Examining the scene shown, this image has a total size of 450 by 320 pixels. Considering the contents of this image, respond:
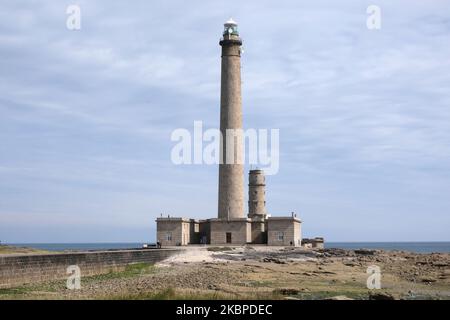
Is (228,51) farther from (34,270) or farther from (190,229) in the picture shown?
(34,270)

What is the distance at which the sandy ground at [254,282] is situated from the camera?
19.1m

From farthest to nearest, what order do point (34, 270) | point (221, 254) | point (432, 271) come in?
1. point (221, 254)
2. point (432, 271)
3. point (34, 270)

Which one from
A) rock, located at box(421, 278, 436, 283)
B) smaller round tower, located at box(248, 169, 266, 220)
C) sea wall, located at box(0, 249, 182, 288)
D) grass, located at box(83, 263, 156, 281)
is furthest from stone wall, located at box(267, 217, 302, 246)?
rock, located at box(421, 278, 436, 283)

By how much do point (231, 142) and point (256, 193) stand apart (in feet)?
27.6

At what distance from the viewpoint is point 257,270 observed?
31.0 meters

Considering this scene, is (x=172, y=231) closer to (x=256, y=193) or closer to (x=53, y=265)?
(x=256, y=193)

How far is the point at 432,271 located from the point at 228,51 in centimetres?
2810

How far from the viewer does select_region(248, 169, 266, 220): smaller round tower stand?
197 feet

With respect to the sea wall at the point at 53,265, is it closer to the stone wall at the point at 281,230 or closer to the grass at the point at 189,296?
the grass at the point at 189,296

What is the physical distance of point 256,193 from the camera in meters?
60.3

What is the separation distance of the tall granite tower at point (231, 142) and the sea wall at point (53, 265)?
22.4 metres

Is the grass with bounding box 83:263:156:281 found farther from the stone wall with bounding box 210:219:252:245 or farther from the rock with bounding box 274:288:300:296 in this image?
the stone wall with bounding box 210:219:252:245
